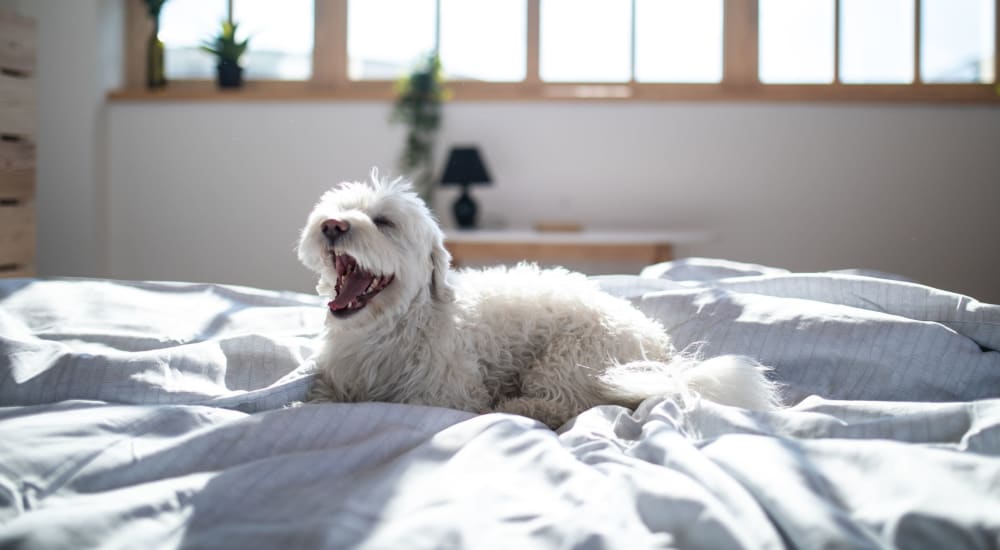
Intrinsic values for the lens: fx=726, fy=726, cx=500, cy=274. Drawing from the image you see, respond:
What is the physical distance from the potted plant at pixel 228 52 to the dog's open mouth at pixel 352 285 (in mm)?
3275

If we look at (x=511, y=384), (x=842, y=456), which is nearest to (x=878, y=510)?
(x=842, y=456)

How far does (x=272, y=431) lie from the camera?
100 cm

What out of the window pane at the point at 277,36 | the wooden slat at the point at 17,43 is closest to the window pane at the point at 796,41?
the window pane at the point at 277,36

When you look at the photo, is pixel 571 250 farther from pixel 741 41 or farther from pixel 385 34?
pixel 385 34

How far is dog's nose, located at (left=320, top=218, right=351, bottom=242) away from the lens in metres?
1.32

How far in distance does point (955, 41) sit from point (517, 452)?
169 inches

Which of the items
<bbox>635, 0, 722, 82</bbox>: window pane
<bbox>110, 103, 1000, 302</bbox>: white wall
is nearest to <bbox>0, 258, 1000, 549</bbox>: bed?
<bbox>110, 103, 1000, 302</bbox>: white wall

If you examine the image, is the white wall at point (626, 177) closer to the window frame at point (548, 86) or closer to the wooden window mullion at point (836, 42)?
the window frame at point (548, 86)

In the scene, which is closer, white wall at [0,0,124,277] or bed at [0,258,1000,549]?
bed at [0,258,1000,549]

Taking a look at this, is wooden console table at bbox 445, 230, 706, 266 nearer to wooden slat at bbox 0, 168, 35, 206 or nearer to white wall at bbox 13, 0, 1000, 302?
white wall at bbox 13, 0, 1000, 302

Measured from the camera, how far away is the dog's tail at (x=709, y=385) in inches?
47.9

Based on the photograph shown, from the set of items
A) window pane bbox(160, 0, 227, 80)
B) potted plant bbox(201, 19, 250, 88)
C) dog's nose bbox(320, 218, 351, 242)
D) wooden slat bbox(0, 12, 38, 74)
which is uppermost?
window pane bbox(160, 0, 227, 80)

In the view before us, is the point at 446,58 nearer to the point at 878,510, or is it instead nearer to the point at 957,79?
the point at 957,79

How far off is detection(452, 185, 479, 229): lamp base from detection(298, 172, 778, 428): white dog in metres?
2.37
